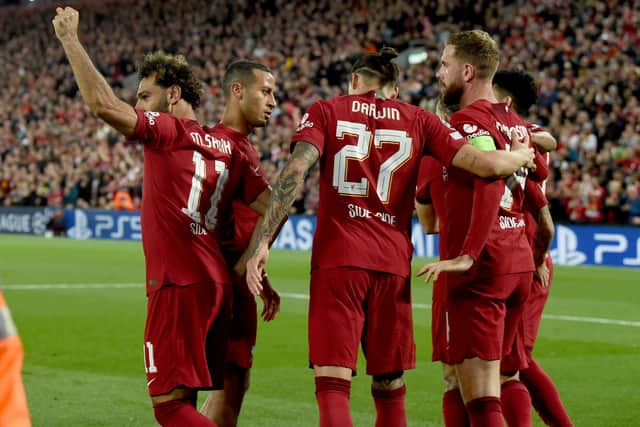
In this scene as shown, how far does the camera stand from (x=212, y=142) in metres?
4.96

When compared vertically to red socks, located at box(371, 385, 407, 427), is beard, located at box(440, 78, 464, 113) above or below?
above

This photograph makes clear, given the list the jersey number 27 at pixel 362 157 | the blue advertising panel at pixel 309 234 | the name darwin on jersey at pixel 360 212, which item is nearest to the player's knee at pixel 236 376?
the name darwin on jersey at pixel 360 212

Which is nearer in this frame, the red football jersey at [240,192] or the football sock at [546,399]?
the red football jersey at [240,192]

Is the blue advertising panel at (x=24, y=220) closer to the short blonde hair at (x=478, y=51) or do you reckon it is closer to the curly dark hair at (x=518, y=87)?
the curly dark hair at (x=518, y=87)

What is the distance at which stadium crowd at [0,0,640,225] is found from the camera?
21.4 metres

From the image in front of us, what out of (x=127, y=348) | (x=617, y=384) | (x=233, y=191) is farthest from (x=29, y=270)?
(x=233, y=191)

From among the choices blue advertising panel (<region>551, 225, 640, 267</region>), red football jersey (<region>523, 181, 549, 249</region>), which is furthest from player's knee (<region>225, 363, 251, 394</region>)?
blue advertising panel (<region>551, 225, 640, 267</region>)

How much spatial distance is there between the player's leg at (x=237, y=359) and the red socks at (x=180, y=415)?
716 millimetres

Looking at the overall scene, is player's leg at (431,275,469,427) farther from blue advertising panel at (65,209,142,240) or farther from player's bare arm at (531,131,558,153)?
blue advertising panel at (65,209,142,240)

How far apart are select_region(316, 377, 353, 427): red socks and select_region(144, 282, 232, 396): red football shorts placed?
527 millimetres

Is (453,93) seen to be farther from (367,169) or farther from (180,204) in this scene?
(180,204)

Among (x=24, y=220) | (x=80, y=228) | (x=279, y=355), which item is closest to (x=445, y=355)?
(x=279, y=355)

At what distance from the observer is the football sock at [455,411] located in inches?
213

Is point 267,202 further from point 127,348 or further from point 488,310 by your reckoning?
point 127,348
